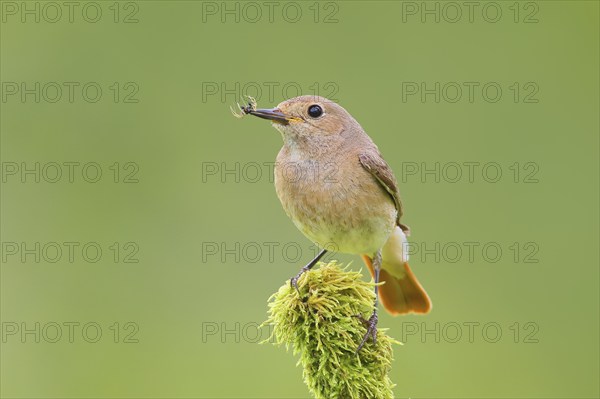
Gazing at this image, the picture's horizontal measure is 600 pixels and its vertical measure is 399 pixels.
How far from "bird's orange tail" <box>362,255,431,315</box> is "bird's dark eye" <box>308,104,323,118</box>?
1.07 m

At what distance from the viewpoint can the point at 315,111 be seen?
18.1 ft

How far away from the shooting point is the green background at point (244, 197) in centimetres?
783

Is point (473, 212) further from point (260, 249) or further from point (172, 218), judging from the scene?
point (172, 218)

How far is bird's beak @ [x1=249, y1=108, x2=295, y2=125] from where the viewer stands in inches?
208

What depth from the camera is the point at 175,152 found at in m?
9.02

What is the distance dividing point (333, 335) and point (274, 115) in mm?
1884

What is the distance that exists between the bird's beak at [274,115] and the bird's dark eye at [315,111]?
0.45ft
